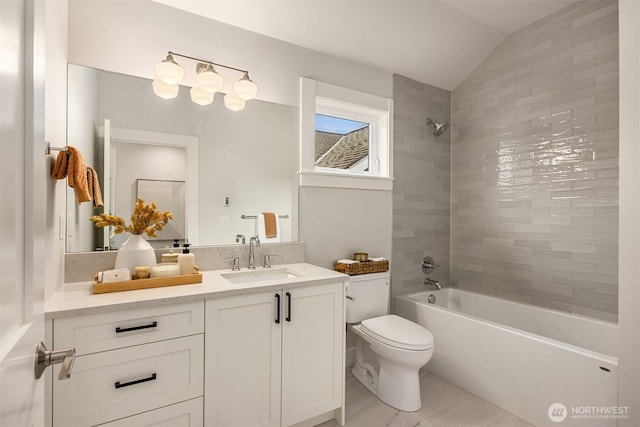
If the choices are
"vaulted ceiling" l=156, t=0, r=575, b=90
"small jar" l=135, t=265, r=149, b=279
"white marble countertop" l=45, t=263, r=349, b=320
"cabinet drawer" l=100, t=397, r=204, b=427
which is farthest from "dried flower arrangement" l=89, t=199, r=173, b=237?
"vaulted ceiling" l=156, t=0, r=575, b=90

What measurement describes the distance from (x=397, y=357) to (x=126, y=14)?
2.54 metres

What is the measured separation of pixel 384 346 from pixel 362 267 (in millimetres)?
584

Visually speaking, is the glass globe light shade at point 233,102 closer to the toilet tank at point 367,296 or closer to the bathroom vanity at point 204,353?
the bathroom vanity at point 204,353

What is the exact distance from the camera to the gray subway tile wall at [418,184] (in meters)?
2.85

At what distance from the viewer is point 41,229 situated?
2.20 ft

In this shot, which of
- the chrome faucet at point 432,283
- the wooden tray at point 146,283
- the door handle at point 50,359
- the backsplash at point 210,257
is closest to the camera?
the door handle at point 50,359

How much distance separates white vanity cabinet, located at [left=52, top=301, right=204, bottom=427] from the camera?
123 centimetres

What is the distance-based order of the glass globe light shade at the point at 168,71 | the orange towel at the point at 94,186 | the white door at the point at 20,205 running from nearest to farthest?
1. the white door at the point at 20,205
2. the orange towel at the point at 94,186
3. the glass globe light shade at the point at 168,71

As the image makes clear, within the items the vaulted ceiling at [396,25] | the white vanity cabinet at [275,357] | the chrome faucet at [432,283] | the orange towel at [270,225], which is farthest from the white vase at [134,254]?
the chrome faucet at [432,283]

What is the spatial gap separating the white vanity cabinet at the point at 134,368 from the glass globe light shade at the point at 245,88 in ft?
4.23

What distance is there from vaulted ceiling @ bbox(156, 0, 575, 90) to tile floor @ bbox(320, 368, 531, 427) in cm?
251

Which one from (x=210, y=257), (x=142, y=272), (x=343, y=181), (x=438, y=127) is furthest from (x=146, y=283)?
(x=438, y=127)

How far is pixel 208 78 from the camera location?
190 cm

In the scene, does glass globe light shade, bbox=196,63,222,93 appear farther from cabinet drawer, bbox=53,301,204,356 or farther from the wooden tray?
cabinet drawer, bbox=53,301,204,356
